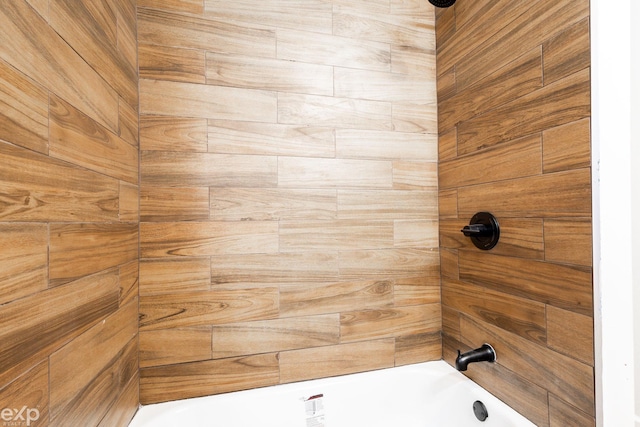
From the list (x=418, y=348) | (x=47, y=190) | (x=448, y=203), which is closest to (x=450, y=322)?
(x=418, y=348)

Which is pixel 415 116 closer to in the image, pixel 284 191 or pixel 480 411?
pixel 284 191

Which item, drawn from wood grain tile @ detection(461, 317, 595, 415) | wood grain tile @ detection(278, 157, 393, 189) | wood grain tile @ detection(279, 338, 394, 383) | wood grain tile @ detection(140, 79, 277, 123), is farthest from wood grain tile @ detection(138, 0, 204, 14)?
wood grain tile @ detection(461, 317, 595, 415)

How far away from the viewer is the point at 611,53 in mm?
835

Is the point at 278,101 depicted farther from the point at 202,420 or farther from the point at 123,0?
the point at 202,420

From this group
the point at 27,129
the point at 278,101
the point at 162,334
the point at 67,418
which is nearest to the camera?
the point at 27,129

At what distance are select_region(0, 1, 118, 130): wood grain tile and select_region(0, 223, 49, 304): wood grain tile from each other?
A: 31 centimetres

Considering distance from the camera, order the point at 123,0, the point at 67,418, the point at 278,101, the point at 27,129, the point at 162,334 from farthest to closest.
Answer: the point at 278,101
the point at 162,334
the point at 123,0
the point at 67,418
the point at 27,129

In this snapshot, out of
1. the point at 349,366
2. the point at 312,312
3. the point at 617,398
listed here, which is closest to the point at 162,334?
the point at 312,312

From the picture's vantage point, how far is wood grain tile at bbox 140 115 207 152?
4.00ft

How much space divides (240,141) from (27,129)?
70cm

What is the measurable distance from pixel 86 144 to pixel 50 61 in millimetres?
208

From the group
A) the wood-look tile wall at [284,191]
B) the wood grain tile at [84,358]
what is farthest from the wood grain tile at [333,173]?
the wood grain tile at [84,358]

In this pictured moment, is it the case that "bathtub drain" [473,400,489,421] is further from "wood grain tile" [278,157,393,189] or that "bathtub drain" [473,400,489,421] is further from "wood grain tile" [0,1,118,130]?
"wood grain tile" [0,1,118,130]

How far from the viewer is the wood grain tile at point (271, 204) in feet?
4.15
